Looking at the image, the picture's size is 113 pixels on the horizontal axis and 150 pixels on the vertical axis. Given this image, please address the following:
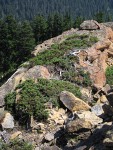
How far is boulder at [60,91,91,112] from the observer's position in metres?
21.6

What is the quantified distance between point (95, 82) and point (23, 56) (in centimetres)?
3761

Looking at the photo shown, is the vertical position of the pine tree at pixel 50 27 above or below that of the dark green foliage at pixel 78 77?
below

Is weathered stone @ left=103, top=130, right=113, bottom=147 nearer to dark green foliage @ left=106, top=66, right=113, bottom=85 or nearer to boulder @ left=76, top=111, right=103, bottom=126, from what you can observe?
boulder @ left=76, top=111, right=103, bottom=126

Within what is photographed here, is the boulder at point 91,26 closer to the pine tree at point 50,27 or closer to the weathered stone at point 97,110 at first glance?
the weathered stone at point 97,110

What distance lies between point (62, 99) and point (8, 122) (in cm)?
315

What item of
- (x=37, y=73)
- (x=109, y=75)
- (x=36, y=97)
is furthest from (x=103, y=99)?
(x=109, y=75)

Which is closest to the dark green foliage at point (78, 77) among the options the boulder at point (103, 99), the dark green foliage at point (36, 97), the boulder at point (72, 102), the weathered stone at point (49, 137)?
the dark green foliage at point (36, 97)

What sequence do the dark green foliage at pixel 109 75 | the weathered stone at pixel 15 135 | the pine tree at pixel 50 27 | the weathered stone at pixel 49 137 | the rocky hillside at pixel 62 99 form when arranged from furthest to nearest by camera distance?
1. the pine tree at pixel 50 27
2. the dark green foliage at pixel 109 75
3. the weathered stone at pixel 15 135
4. the weathered stone at pixel 49 137
5. the rocky hillside at pixel 62 99

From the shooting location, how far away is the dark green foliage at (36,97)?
71.3 feet

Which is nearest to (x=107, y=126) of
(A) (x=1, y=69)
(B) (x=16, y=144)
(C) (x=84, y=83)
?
(B) (x=16, y=144)

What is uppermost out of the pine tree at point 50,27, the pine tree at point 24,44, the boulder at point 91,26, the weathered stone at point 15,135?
the boulder at point 91,26

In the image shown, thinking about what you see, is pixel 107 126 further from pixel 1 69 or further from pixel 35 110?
pixel 1 69

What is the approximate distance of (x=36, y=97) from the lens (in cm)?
2222

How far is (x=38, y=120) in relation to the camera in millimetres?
21672
